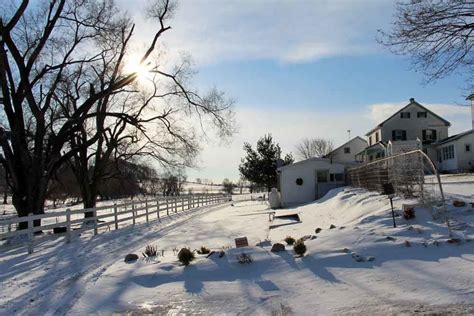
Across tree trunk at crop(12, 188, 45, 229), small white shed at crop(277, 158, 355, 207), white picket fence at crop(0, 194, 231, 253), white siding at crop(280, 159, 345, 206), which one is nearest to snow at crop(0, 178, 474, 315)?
white picket fence at crop(0, 194, 231, 253)

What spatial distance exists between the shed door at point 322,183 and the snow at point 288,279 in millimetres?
24802

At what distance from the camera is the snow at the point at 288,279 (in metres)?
6.62

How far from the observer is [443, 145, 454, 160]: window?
43.3 metres

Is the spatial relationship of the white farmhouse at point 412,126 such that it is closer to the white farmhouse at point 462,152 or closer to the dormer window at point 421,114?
the dormer window at point 421,114

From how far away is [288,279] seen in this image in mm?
7918

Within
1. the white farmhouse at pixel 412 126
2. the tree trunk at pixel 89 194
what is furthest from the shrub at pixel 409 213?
the white farmhouse at pixel 412 126

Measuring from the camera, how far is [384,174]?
17594mm

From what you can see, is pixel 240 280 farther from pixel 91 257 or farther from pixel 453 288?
pixel 91 257

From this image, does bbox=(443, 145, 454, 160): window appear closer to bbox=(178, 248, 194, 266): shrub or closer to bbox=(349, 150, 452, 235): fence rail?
bbox=(349, 150, 452, 235): fence rail

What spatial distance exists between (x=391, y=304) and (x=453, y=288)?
3.53 feet

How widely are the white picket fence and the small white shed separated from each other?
8.00 m

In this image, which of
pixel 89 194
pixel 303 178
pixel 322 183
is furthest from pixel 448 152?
pixel 89 194

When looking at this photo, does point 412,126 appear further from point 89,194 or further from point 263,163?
point 89,194

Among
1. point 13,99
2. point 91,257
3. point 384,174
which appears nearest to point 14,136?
point 13,99
